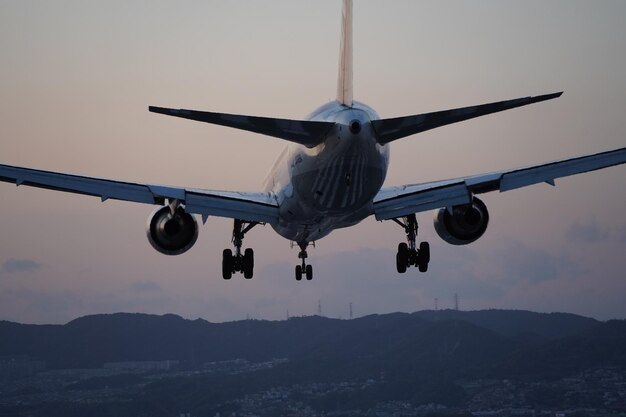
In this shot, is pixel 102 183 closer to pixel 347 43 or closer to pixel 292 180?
pixel 292 180

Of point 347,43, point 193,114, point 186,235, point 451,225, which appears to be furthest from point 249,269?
point 193,114

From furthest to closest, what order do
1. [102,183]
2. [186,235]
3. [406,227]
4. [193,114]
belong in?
[406,227] → [186,235] → [102,183] → [193,114]

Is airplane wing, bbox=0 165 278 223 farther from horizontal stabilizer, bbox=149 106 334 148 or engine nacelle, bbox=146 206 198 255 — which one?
horizontal stabilizer, bbox=149 106 334 148

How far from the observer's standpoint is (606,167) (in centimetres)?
4306

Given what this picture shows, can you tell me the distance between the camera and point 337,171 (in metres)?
36.8

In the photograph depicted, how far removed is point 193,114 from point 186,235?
1360 centimetres

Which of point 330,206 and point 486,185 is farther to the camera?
point 486,185

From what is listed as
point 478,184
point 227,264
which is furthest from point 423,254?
point 227,264

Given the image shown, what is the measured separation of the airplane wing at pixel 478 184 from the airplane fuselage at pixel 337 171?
1347 mm

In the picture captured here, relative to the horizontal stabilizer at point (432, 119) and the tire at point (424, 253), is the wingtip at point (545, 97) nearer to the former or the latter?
the horizontal stabilizer at point (432, 119)

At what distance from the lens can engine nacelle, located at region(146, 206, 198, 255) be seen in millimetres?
45000

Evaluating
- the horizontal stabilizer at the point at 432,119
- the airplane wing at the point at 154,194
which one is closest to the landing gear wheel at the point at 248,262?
the airplane wing at the point at 154,194

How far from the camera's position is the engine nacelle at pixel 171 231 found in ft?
148

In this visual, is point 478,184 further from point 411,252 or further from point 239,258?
point 239,258
